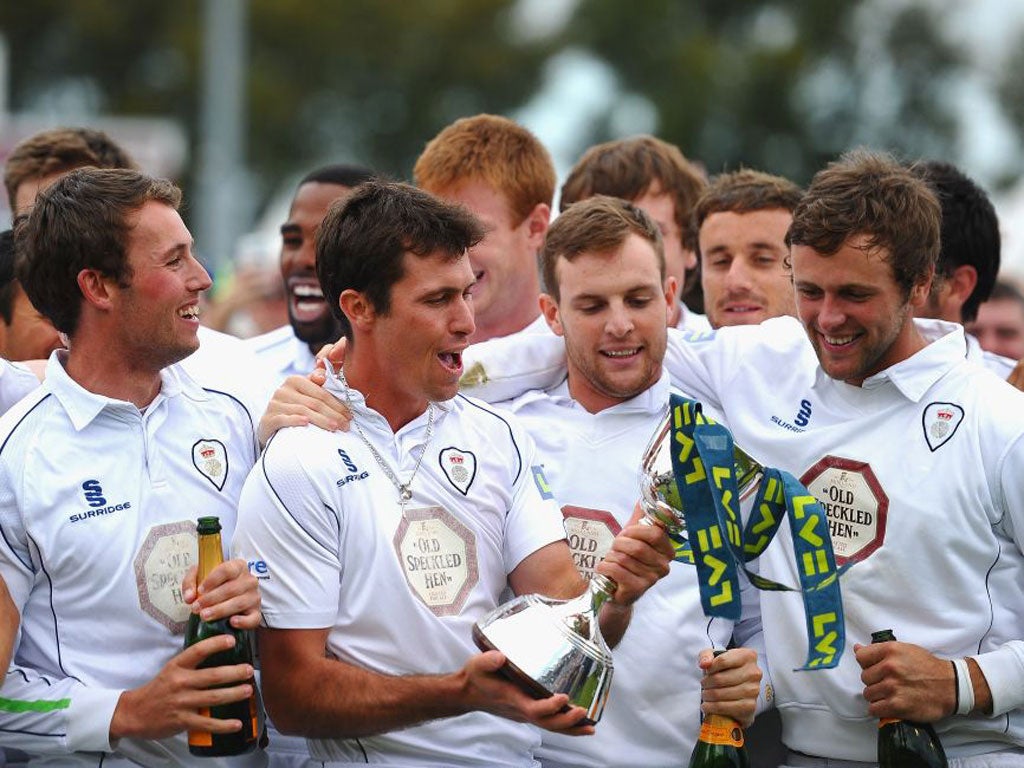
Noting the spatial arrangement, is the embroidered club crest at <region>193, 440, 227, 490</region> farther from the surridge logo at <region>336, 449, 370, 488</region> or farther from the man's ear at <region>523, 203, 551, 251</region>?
the man's ear at <region>523, 203, 551, 251</region>

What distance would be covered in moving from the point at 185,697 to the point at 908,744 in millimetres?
2066

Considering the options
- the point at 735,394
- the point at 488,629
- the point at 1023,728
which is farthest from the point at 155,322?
the point at 1023,728

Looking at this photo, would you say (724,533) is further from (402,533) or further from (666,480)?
(402,533)

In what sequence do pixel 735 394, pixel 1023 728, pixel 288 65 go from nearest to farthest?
pixel 1023 728
pixel 735 394
pixel 288 65

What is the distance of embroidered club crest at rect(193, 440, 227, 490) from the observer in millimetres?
4629

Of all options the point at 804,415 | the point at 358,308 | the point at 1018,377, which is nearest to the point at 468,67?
the point at 1018,377

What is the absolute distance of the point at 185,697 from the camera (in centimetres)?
426

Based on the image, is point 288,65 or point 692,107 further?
→ point 288,65

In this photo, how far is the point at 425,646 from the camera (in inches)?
176

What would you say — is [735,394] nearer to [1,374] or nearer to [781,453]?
[781,453]

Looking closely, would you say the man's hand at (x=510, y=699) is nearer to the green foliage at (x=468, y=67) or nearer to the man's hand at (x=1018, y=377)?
the man's hand at (x=1018, y=377)

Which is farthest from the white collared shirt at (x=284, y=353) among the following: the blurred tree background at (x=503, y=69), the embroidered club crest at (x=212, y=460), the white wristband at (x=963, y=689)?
the blurred tree background at (x=503, y=69)

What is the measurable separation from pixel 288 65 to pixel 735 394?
125 ft

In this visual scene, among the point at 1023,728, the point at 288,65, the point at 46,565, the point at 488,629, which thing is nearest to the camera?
the point at 488,629
